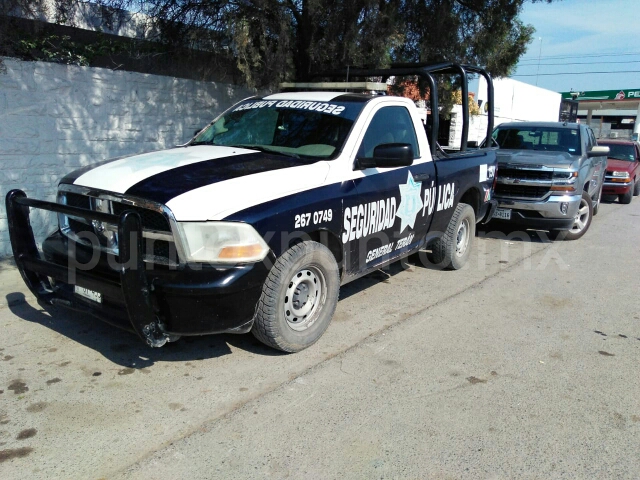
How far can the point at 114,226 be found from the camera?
3854mm

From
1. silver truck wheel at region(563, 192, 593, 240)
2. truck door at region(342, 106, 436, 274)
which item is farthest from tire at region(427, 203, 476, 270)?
silver truck wheel at region(563, 192, 593, 240)

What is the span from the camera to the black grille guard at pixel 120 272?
11.5 ft

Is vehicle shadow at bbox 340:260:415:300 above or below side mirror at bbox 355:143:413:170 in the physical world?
below

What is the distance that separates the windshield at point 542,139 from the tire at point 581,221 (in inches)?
34.7

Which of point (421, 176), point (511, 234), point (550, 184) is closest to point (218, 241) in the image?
point (421, 176)

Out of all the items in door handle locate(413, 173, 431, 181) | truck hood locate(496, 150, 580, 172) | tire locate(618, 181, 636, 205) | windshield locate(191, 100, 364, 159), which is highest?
windshield locate(191, 100, 364, 159)

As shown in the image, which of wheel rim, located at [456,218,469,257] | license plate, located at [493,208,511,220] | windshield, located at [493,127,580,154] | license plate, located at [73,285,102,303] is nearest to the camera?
license plate, located at [73,285,102,303]

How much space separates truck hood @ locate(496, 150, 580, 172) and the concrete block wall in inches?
196

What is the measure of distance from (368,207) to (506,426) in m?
2.11

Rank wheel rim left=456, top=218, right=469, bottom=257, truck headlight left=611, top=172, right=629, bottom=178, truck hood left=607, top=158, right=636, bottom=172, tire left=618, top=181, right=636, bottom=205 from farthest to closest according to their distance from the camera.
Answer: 1. tire left=618, top=181, right=636, bottom=205
2. truck hood left=607, top=158, right=636, bottom=172
3. truck headlight left=611, top=172, right=629, bottom=178
4. wheel rim left=456, top=218, right=469, bottom=257

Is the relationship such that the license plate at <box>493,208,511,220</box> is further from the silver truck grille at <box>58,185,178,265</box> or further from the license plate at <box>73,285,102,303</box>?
the license plate at <box>73,285,102,303</box>

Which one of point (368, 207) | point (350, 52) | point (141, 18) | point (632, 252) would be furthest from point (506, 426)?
point (141, 18)

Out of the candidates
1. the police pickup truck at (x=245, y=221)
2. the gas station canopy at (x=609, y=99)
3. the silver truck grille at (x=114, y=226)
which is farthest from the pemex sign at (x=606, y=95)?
the silver truck grille at (x=114, y=226)

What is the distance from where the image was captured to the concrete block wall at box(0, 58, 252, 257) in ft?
21.6
